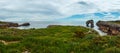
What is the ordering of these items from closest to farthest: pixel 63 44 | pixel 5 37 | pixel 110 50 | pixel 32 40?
1. pixel 110 50
2. pixel 63 44
3. pixel 32 40
4. pixel 5 37

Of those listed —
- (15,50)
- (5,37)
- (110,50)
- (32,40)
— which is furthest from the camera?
(5,37)

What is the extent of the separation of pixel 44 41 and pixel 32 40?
1.03m

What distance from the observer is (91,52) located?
56.7 feet

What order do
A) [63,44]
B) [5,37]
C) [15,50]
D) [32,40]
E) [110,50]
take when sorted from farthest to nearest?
[5,37]
[32,40]
[63,44]
[15,50]
[110,50]

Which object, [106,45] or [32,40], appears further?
[32,40]

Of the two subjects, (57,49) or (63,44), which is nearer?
(57,49)

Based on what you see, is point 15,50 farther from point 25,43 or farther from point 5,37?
point 5,37

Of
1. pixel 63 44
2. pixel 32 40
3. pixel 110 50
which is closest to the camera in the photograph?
pixel 110 50

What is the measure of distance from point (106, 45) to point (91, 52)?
55.1 inches

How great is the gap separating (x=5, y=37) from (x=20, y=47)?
464 centimetres

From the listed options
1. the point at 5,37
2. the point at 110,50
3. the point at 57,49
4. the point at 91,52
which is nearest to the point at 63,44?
the point at 57,49

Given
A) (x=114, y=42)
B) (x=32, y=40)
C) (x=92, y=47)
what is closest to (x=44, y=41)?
(x=32, y=40)

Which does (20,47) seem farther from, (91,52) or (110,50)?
(110,50)

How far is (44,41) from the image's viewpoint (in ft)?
66.0
